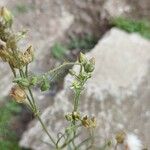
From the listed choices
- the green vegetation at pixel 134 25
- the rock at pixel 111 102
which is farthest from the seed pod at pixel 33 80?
the green vegetation at pixel 134 25

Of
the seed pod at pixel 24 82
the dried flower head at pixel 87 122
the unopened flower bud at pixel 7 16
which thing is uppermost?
the unopened flower bud at pixel 7 16

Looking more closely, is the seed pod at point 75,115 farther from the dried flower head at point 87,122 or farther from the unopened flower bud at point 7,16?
the unopened flower bud at point 7,16

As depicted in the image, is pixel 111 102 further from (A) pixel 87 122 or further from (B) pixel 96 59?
(A) pixel 87 122

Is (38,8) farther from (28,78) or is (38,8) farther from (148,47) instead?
(28,78)

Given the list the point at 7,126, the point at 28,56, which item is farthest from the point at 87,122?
the point at 7,126

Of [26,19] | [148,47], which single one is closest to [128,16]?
[148,47]

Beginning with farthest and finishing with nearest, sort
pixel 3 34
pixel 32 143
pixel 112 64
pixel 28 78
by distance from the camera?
pixel 112 64 < pixel 32 143 < pixel 28 78 < pixel 3 34

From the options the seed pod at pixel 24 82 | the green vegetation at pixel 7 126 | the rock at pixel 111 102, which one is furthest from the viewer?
the rock at pixel 111 102
